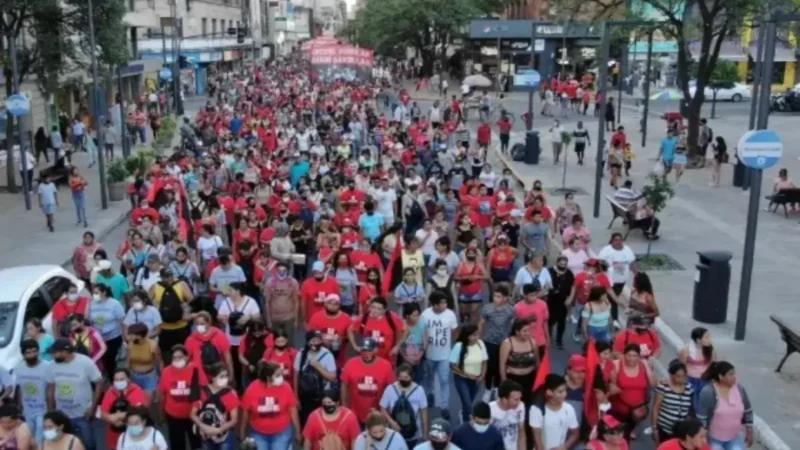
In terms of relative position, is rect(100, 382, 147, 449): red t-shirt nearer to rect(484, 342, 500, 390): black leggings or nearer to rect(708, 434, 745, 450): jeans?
rect(484, 342, 500, 390): black leggings

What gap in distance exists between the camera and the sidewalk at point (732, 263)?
10.3m

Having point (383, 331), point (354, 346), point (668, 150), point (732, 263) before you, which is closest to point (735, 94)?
point (668, 150)

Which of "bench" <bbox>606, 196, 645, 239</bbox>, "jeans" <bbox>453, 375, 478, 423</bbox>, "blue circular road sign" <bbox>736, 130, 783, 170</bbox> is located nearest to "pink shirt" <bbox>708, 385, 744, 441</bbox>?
"jeans" <bbox>453, 375, 478, 423</bbox>

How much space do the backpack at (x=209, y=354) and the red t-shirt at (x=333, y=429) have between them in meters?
1.65

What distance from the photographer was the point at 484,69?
217 ft

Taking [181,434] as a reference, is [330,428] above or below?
above

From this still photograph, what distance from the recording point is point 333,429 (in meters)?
6.95

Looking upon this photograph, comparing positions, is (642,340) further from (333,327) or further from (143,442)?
(143,442)

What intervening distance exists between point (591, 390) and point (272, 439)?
104 inches

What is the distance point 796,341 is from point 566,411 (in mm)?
4705

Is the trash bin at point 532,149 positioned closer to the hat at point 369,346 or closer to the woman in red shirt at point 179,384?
the hat at point 369,346

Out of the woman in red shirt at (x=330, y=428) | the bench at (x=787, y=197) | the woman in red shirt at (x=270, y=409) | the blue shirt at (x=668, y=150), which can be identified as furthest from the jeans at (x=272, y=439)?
the blue shirt at (x=668, y=150)

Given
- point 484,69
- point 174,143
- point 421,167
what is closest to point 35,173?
A: point 174,143

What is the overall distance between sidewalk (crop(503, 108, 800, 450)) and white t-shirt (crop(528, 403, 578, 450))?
9.40 feet
